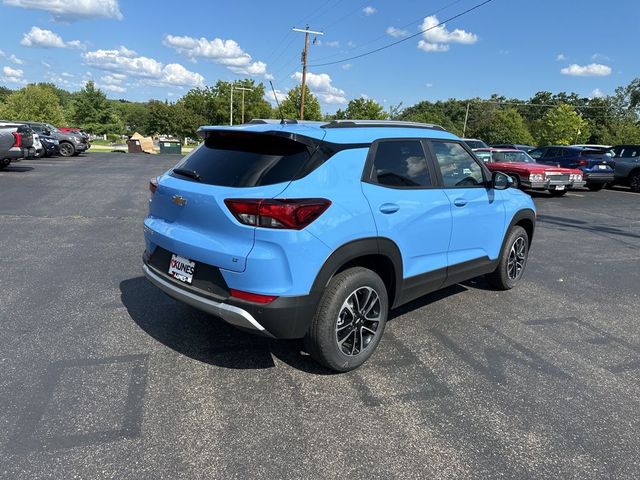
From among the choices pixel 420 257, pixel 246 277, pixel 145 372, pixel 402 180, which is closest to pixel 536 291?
pixel 420 257

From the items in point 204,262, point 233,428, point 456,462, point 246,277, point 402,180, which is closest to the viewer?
point 456,462

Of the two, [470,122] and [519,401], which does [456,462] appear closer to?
[519,401]

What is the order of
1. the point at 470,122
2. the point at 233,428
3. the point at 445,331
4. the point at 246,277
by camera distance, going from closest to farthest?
the point at 233,428
the point at 246,277
the point at 445,331
the point at 470,122

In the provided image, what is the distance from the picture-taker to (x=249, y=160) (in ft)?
10.5

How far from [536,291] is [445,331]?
1.89m

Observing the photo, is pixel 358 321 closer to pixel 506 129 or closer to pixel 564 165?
pixel 564 165

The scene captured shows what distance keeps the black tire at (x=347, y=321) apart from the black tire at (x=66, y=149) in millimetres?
26547

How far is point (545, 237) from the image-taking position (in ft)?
28.5

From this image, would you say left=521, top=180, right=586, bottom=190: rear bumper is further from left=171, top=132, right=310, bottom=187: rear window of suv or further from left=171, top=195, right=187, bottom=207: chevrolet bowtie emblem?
left=171, top=195, right=187, bottom=207: chevrolet bowtie emblem

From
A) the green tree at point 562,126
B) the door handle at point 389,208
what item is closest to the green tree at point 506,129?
the green tree at point 562,126

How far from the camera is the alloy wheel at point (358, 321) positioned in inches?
129

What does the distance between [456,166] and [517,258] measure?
174 cm

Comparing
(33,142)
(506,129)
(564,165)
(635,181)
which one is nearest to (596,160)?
(564,165)

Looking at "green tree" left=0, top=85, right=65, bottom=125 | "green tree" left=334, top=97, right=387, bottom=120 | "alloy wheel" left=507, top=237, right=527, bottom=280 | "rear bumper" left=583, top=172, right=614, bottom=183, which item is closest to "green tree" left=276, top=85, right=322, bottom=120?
"green tree" left=334, top=97, right=387, bottom=120
